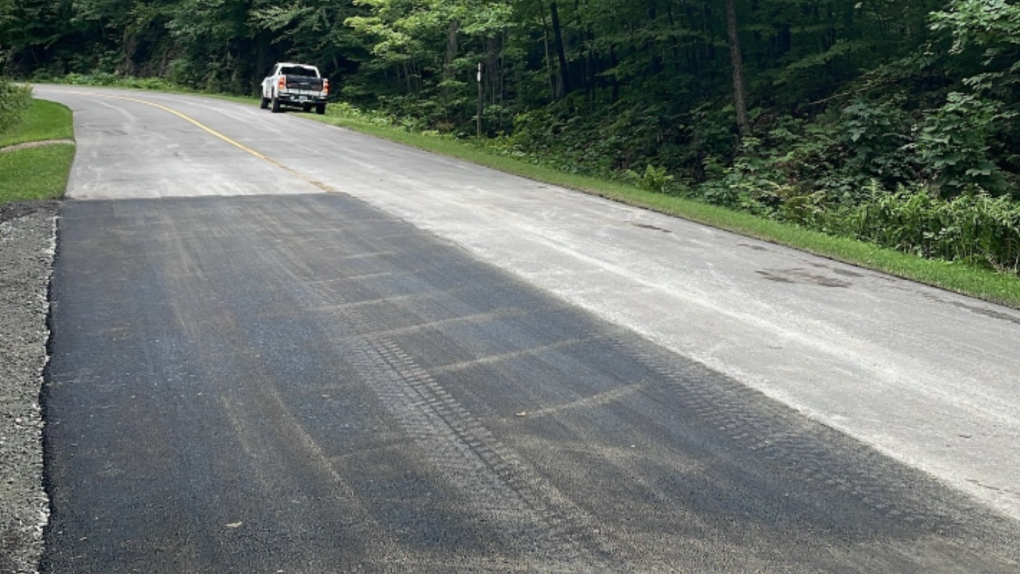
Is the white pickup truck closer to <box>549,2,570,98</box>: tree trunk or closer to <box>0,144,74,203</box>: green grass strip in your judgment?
<box>549,2,570,98</box>: tree trunk

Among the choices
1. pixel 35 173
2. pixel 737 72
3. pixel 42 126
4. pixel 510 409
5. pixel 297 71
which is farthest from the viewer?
pixel 297 71

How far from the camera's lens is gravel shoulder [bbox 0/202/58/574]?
3.90m

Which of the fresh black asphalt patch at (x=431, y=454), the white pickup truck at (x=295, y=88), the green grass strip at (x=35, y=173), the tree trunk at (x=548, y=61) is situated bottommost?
the green grass strip at (x=35, y=173)

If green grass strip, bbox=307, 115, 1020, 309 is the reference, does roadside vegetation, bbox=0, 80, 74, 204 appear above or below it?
below

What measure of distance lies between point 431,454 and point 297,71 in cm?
3114

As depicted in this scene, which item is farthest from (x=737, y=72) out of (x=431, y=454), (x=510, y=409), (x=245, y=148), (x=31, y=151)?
(x=431, y=454)

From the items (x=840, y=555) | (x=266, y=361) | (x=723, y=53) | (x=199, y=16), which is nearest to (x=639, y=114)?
(x=723, y=53)

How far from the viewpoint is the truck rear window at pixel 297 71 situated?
33.4m

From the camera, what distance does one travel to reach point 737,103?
23641 mm

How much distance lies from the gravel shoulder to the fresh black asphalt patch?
9cm

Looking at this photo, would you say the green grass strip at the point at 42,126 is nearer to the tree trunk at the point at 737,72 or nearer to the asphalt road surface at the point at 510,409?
the asphalt road surface at the point at 510,409

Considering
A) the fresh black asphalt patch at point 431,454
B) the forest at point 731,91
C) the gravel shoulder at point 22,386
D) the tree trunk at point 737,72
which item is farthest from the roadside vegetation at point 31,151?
the tree trunk at point 737,72

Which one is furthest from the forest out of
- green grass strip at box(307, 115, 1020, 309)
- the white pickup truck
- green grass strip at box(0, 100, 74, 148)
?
the white pickup truck

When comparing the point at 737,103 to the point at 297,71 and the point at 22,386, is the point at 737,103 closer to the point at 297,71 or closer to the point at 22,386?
the point at 297,71
